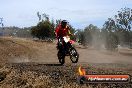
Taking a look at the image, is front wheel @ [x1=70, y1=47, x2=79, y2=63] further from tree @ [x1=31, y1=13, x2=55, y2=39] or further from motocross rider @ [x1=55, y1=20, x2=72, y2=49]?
tree @ [x1=31, y1=13, x2=55, y2=39]

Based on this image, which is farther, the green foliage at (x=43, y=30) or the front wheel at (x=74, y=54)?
the green foliage at (x=43, y=30)

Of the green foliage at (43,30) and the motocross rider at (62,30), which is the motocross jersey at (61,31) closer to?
the motocross rider at (62,30)

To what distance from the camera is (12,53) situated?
52.6 metres

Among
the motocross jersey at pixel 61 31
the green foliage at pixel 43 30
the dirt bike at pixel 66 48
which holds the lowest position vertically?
the green foliage at pixel 43 30

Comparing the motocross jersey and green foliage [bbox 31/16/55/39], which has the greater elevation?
the motocross jersey

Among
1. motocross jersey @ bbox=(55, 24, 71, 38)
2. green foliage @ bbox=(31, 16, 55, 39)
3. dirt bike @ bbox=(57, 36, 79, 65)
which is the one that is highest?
motocross jersey @ bbox=(55, 24, 71, 38)

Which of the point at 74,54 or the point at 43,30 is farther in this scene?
the point at 43,30

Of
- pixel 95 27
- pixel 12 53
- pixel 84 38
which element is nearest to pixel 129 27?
pixel 95 27

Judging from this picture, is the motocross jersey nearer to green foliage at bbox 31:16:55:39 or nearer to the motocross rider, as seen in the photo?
the motocross rider

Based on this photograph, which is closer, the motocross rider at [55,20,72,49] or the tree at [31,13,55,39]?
the motocross rider at [55,20,72,49]

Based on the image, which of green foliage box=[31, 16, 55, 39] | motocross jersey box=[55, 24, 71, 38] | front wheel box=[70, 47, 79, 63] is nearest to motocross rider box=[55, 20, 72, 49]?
motocross jersey box=[55, 24, 71, 38]

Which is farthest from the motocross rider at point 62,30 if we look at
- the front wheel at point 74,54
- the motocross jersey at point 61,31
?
the front wheel at point 74,54

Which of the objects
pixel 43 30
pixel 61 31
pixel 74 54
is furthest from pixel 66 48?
pixel 43 30

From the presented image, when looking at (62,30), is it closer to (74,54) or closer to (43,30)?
(74,54)
